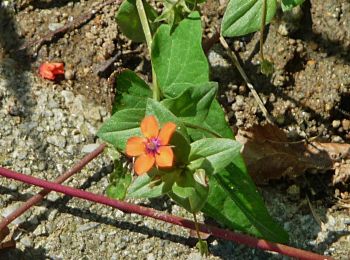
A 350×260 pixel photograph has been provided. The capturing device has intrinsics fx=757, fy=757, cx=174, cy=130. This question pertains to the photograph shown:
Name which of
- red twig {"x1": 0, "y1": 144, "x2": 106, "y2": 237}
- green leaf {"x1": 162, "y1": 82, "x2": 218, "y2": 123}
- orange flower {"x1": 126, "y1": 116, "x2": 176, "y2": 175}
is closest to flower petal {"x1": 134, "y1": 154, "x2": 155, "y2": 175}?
orange flower {"x1": 126, "y1": 116, "x2": 176, "y2": 175}

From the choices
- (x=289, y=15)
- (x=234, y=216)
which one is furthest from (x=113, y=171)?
(x=289, y=15)

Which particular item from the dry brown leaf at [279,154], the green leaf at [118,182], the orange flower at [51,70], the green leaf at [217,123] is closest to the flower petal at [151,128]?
the green leaf at [217,123]

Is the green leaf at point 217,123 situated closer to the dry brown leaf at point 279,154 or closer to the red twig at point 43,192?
the dry brown leaf at point 279,154

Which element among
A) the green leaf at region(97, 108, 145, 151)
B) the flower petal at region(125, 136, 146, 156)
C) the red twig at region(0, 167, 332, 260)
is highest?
the flower petal at region(125, 136, 146, 156)

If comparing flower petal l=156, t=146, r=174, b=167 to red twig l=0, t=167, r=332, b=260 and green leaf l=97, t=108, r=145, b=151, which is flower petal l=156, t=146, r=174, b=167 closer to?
green leaf l=97, t=108, r=145, b=151

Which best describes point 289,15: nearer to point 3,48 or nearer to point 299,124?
point 299,124

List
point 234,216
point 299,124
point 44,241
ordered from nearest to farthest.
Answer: point 234,216 → point 44,241 → point 299,124
